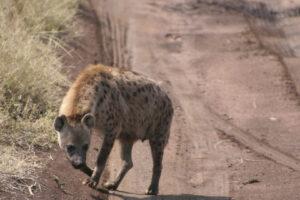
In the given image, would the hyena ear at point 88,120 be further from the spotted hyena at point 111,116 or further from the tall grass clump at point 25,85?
the tall grass clump at point 25,85

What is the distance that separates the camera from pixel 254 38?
15305 millimetres

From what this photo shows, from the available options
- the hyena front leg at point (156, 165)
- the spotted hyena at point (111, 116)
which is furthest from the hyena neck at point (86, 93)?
the hyena front leg at point (156, 165)

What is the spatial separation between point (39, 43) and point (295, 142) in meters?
3.97

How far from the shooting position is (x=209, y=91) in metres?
12.8

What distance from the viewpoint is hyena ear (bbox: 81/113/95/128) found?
843 cm

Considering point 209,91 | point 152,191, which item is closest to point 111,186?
point 152,191

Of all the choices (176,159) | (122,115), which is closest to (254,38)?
(176,159)

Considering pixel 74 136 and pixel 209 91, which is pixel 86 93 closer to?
pixel 74 136

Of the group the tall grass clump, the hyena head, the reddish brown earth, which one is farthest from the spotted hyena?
the tall grass clump

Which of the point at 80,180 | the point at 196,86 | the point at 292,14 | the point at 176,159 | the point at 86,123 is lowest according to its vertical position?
the point at 292,14

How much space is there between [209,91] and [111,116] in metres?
4.03

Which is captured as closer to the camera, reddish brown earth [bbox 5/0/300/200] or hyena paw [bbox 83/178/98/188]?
hyena paw [bbox 83/178/98/188]

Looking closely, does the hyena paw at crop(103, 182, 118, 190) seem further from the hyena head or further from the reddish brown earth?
the hyena head

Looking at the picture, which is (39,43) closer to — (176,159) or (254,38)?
(176,159)
